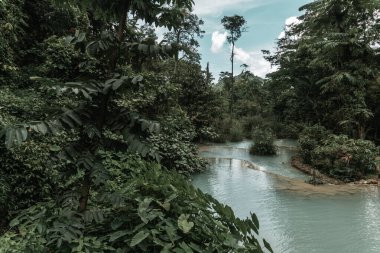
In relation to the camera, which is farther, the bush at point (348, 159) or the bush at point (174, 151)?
the bush at point (348, 159)

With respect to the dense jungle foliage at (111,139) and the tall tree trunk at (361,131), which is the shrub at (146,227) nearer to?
the dense jungle foliage at (111,139)

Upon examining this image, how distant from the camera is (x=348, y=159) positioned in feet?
28.4

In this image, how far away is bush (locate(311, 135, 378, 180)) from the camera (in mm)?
8539

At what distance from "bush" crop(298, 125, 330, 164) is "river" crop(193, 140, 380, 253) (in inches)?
33.5

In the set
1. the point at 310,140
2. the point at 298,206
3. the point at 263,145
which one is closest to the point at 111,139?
the point at 298,206

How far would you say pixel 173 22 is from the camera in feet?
9.25

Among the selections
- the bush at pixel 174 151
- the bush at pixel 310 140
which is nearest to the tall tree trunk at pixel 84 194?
the bush at pixel 174 151

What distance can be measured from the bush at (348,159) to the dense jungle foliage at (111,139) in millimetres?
30

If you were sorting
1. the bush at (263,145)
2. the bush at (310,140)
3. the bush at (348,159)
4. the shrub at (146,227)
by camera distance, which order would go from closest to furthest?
1. the shrub at (146,227)
2. the bush at (348,159)
3. the bush at (310,140)
4. the bush at (263,145)

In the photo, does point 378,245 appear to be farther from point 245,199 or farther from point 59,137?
point 59,137

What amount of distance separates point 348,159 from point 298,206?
3.46 m

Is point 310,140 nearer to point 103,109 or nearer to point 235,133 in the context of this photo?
point 235,133

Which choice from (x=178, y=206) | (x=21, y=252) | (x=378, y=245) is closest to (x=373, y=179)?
(x=378, y=245)

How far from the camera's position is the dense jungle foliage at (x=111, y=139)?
2.34 meters
